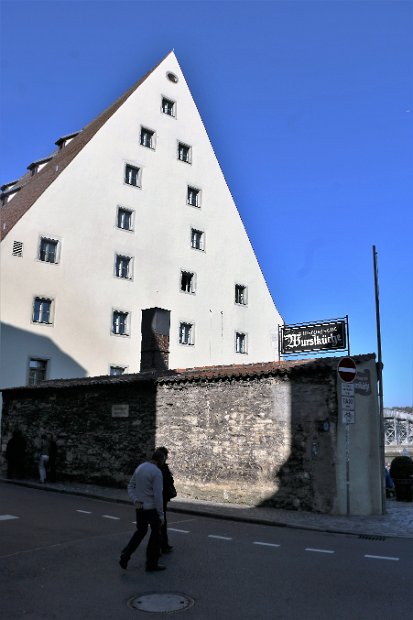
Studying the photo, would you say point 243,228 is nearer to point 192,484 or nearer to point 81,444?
point 81,444

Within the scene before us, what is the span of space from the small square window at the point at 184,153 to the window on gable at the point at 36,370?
682 inches

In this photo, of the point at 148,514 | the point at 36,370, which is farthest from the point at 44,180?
the point at 148,514

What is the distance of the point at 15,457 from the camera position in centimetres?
2189

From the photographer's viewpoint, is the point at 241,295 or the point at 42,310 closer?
the point at 42,310

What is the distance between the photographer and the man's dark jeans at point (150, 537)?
774 cm

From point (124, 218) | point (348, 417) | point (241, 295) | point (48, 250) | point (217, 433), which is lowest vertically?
point (217, 433)

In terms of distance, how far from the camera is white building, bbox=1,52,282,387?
30.1 metres

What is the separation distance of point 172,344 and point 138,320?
270 cm

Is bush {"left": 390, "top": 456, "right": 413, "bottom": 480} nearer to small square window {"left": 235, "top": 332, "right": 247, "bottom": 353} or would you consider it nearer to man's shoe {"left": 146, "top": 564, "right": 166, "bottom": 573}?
man's shoe {"left": 146, "top": 564, "right": 166, "bottom": 573}

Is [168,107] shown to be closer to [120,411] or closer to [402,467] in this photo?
[120,411]

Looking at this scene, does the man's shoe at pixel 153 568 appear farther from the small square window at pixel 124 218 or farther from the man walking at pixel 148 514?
the small square window at pixel 124 218

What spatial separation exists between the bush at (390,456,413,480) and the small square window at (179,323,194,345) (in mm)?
20416

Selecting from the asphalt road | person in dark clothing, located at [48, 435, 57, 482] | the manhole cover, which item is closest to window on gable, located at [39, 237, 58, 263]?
person in dark clothing, located at [48, 435, 57, 482]

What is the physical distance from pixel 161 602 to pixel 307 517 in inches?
299
